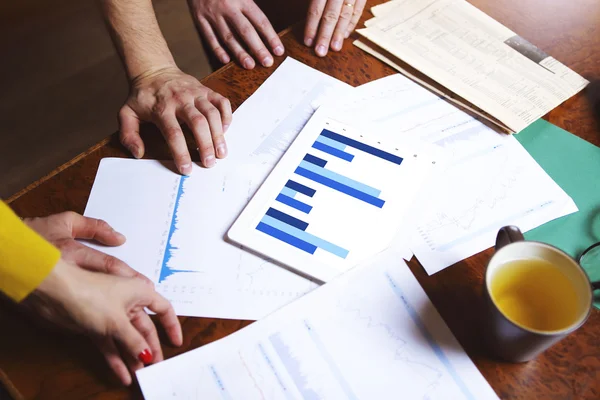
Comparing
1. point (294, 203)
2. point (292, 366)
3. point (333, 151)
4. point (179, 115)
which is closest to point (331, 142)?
point (333, 151)

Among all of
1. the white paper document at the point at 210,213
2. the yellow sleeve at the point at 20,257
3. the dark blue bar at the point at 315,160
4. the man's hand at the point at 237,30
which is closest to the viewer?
the yellow sleeve at the point at 20,257

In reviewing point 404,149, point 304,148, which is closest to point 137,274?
point 304,148

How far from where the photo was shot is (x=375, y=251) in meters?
0.66

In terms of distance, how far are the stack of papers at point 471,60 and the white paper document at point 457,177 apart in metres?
0.03

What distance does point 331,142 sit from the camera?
2.52ft

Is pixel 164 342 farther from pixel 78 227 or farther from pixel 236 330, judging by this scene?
pixel 78 227

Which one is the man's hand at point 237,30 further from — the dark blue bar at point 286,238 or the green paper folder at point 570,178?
the green paper folder at point 570,178

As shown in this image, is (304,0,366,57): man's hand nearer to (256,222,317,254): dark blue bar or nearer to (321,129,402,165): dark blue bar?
(321,129,402,165): dark blue bar

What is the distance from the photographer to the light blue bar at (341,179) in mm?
716

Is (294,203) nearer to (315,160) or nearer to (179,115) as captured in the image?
(315,160)

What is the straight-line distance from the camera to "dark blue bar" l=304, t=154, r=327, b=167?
2.44 ft

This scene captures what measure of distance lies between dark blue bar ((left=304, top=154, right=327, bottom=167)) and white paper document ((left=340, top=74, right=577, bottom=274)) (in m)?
0.10

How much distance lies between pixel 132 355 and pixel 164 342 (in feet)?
0.13

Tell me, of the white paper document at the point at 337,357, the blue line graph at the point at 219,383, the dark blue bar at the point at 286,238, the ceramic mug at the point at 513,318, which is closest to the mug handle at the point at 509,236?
the ceramic mug at the point at 513,318
